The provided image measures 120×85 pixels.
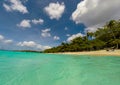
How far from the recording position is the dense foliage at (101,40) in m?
55.8

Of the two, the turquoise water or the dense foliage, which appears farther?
the dense foliage

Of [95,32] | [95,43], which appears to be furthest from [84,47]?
[95,32]

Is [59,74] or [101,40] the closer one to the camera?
[59,74]

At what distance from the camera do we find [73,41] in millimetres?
72312

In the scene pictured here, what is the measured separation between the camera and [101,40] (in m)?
64.4

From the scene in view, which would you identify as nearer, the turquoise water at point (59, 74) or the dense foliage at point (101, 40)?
the turquoise water at point (59, 74)

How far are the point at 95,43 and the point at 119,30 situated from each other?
10035 mm

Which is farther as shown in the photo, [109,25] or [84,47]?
[84,47]

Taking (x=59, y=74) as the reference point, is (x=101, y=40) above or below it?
above

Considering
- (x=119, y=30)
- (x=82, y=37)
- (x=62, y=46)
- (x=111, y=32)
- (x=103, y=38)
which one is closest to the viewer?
(x=119, y=30)

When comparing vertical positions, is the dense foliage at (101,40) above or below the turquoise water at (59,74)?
above

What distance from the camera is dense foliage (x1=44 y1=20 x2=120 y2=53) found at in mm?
55750

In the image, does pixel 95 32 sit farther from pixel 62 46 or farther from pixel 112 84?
pixel 112 84

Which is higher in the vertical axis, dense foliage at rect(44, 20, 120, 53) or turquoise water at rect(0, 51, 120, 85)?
dense foliage at rect(44, 20, 120, 53)
